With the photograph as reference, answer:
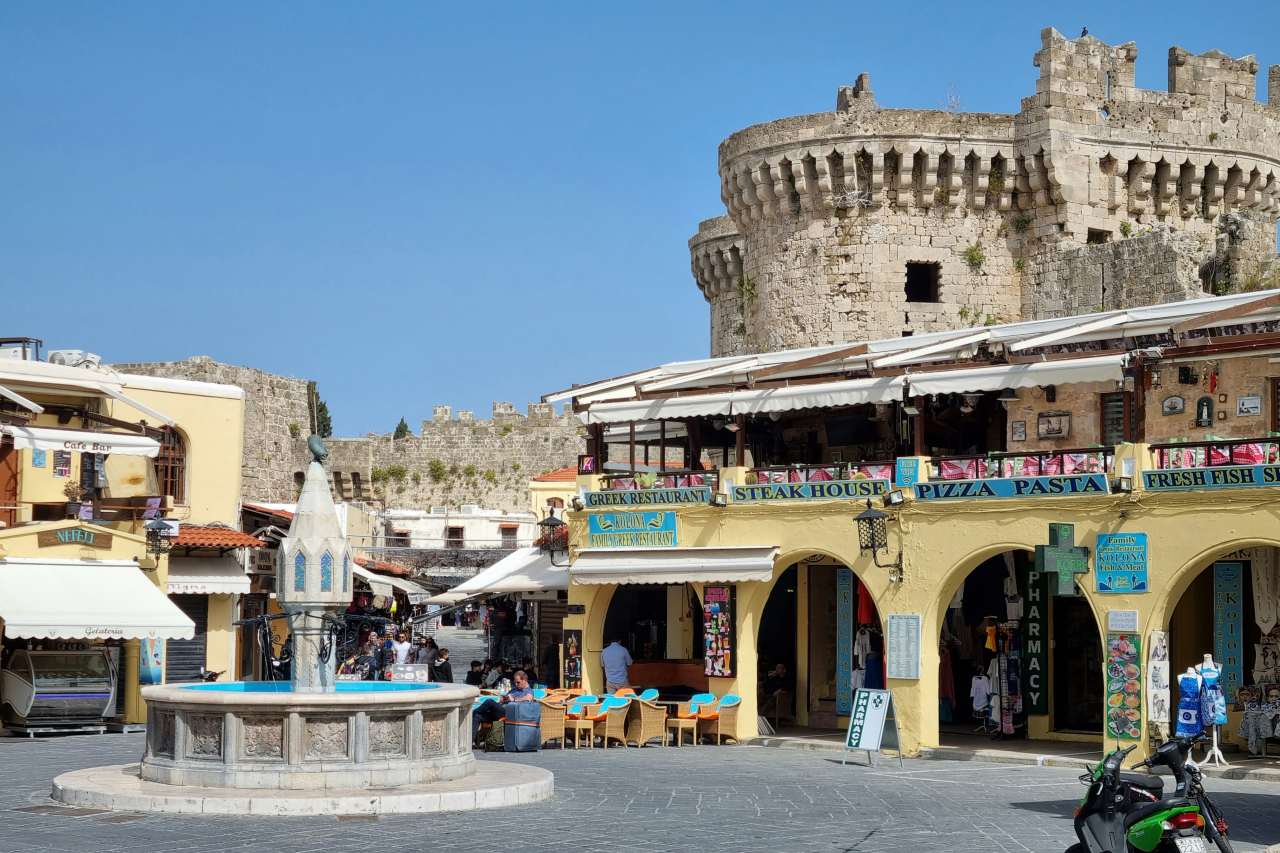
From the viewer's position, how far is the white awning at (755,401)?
2570 centimetres

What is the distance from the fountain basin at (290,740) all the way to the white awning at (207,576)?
14.1m

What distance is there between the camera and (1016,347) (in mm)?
24750

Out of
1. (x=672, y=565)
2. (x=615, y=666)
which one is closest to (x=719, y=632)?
(x=672, y=565)

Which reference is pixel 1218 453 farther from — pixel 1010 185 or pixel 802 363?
pixel 1010 185

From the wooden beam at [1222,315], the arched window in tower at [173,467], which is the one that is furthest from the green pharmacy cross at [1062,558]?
the arched window in tower at [173,467]

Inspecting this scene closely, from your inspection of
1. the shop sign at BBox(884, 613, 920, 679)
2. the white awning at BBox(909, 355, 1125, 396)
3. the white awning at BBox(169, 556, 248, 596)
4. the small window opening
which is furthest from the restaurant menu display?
the small window opening

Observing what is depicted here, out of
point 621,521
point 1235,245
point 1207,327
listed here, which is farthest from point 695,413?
point 1235,245

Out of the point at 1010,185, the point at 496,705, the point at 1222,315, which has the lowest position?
the point at 496,705

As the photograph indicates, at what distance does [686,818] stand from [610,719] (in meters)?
8.69

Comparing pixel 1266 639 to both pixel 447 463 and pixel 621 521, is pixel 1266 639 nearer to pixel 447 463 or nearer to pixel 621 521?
pixel 621 521

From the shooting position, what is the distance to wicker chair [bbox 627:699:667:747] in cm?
2492

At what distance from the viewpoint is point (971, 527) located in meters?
24.6

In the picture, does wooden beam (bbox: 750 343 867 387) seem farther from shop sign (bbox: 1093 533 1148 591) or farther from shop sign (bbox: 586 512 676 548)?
shop sign (bbox: 1093 533 1148 591)

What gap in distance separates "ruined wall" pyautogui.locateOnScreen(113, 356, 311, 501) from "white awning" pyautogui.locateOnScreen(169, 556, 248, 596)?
10950mm
